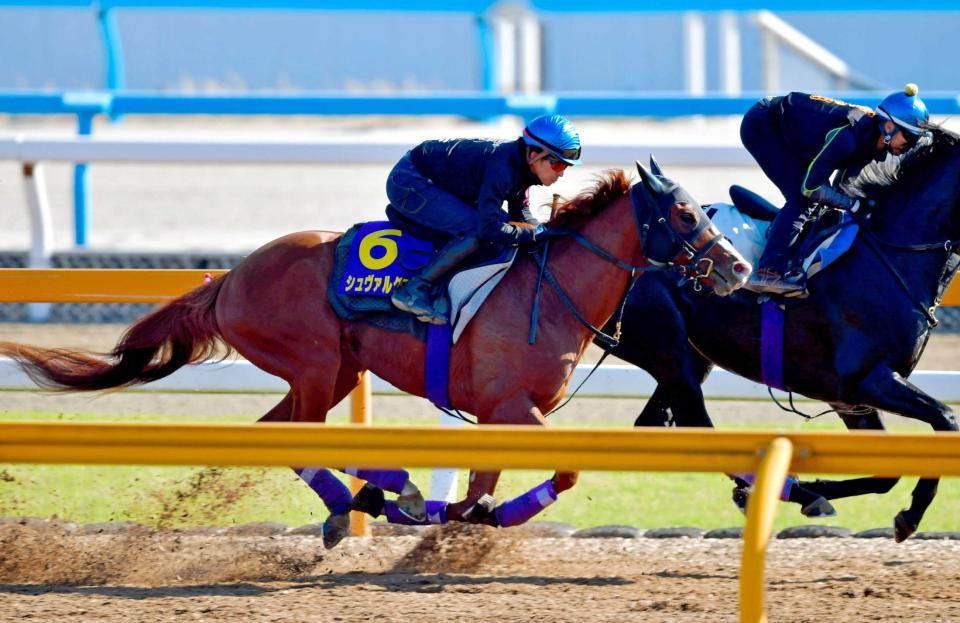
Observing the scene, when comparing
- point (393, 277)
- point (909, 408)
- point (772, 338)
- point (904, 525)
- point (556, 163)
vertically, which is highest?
point (556, 163)

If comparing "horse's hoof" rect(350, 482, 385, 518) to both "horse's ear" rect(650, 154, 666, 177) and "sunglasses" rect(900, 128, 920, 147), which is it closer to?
"horse's ear" rect(650, 154, 666, 177)

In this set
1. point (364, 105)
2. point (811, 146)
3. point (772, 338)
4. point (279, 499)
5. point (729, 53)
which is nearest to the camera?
point (772, 338)

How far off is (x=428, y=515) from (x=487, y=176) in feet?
3.90

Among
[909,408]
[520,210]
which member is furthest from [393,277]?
[909,408]

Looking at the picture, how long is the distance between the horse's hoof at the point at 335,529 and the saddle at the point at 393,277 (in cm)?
68

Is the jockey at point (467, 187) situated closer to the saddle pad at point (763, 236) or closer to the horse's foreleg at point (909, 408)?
the saddle pad at point (763, 236)

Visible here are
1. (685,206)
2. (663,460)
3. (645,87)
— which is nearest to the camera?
(663,460)

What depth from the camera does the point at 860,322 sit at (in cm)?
511

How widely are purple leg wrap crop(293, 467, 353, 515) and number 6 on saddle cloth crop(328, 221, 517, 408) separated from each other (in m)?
0.45

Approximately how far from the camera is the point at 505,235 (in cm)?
484

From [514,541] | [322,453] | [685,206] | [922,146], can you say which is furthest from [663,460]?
[922,146]

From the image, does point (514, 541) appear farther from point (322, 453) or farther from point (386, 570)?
point (322, 453)

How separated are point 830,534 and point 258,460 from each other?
2887 mm

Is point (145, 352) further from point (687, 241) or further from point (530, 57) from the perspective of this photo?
point (530, 57)
